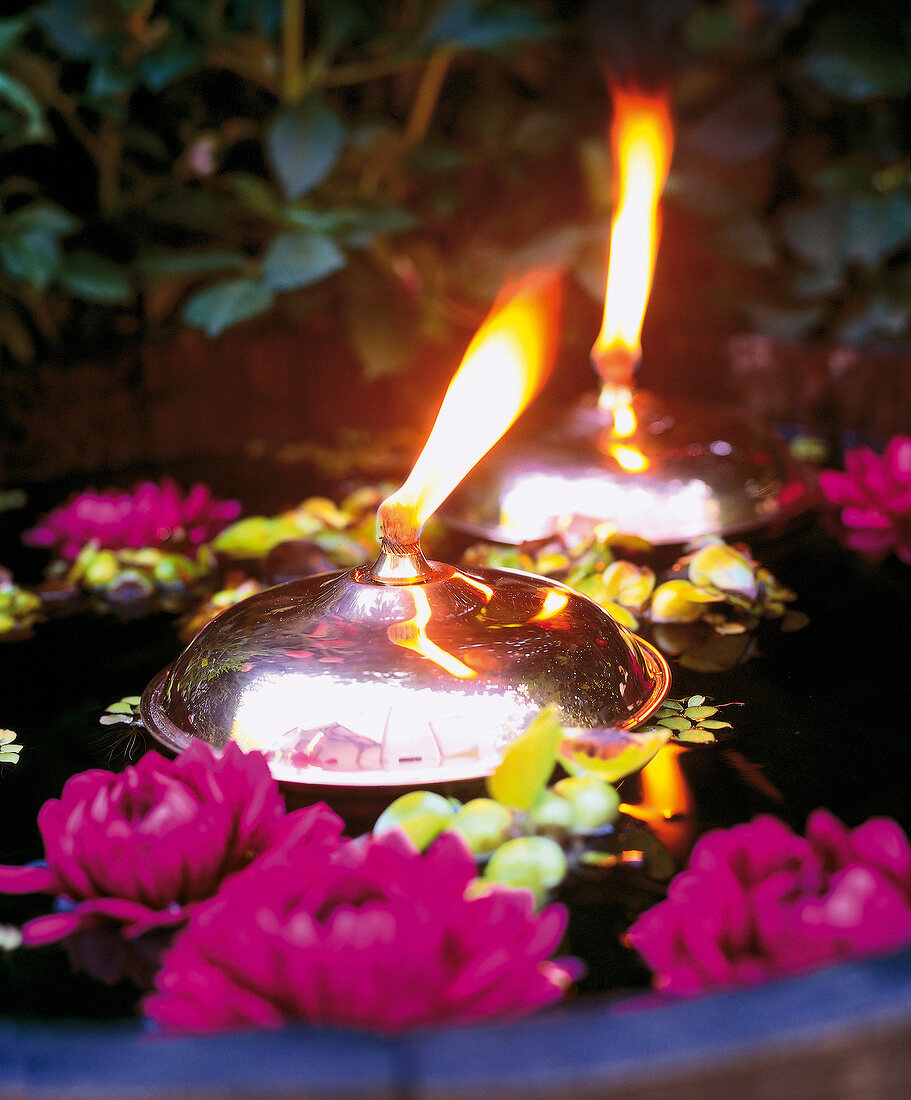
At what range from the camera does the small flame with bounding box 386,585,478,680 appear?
551 mm

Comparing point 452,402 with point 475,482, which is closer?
point 452,402

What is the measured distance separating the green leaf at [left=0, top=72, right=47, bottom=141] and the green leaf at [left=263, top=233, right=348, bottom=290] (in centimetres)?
28

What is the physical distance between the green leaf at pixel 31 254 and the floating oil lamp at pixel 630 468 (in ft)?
1.70

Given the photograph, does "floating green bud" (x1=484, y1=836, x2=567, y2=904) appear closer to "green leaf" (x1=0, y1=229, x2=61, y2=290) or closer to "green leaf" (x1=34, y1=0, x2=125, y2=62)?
"green leaf" (x1=0, y1=229, x2=61, y2=290)

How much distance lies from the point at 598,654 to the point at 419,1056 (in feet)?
1.17

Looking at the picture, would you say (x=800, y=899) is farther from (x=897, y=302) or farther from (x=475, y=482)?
(x=897, y=302)

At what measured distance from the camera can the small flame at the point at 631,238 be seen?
1.10 m

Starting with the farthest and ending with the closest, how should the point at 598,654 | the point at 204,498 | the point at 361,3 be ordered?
1. the point at 361,3
2. the point at 204,498
3. the point at 598,654

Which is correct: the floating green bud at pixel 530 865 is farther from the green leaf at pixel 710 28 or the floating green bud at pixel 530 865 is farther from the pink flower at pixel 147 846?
the green leaf at pixel 710 28

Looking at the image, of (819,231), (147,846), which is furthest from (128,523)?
(819,231)

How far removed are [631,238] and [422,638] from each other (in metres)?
0.76

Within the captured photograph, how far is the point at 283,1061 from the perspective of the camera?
26 centimetres

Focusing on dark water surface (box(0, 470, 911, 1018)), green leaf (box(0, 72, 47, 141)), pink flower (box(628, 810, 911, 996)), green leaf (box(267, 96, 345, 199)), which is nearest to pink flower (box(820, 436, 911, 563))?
dark water surface (box(0, 470, 911, 1018))

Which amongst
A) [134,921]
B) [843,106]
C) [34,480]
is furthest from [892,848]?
[843,106]
